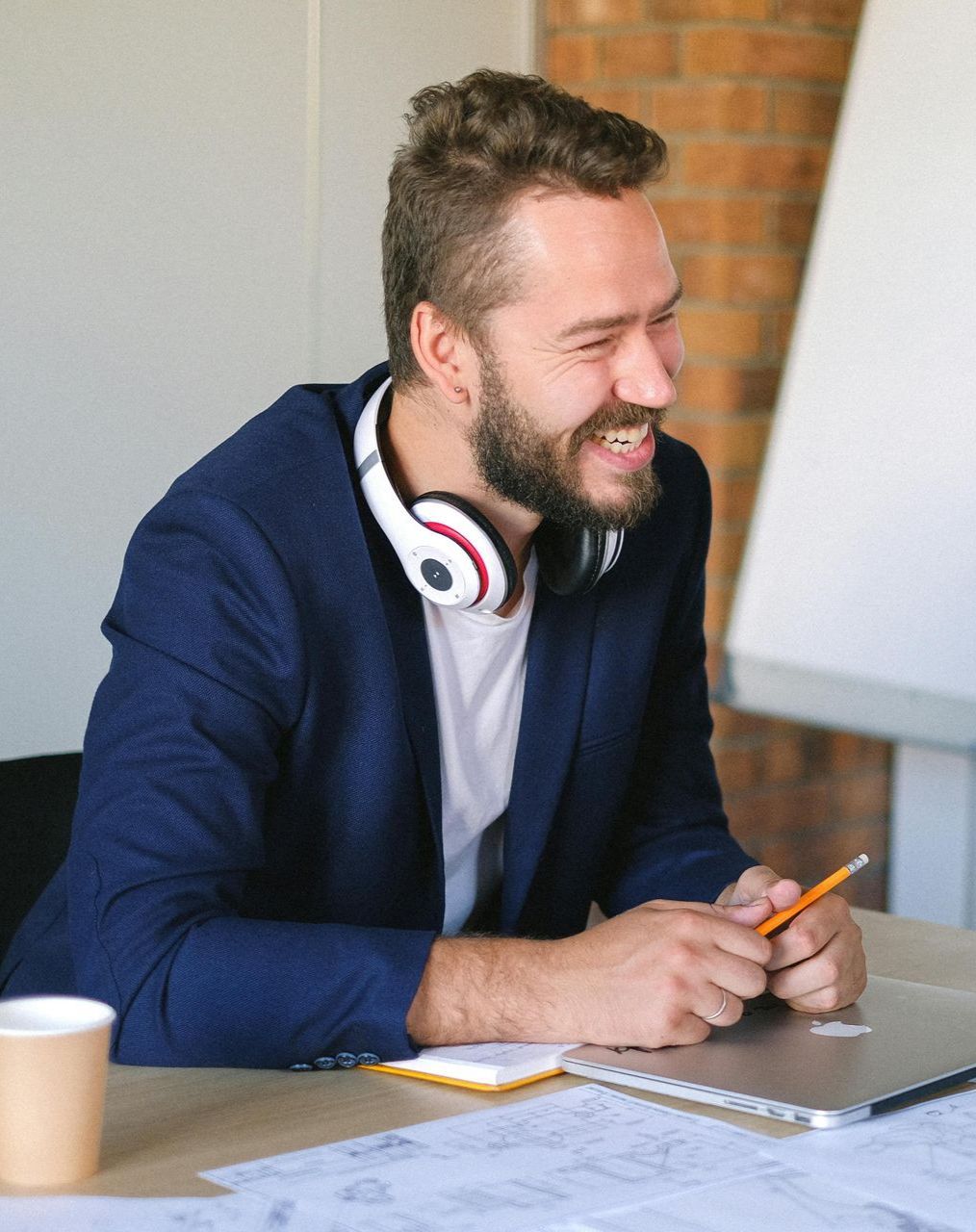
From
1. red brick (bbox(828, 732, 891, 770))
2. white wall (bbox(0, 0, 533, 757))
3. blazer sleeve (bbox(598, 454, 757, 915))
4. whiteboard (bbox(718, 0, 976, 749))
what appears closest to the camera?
blazer sleeve (bbox(598, 454, 757, 915))

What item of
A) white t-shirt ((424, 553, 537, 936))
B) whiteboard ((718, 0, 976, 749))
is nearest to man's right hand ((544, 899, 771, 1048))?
white t-shirt ((424, 553, 537, 936))

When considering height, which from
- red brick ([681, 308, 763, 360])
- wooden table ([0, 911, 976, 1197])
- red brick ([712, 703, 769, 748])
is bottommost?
red brick ([712, 703, 769, 748])

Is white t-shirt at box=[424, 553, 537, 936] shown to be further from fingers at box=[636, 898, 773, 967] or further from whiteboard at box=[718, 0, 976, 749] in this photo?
whiteboard at box=[718, 0, 976, 749]

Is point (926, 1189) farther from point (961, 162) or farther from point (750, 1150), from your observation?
point (961, 162)

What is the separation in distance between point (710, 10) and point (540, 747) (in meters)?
1.82

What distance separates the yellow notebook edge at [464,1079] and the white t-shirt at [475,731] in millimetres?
396

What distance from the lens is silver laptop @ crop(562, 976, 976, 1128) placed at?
110cm

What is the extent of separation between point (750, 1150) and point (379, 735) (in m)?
0.56

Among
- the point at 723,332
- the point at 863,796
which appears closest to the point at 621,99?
the point at 723,332

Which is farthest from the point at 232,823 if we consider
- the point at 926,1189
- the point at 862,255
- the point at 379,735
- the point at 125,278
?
the point at 862,255

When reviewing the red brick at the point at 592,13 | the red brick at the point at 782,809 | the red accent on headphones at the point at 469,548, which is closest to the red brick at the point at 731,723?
the red brick at the point at 782,809

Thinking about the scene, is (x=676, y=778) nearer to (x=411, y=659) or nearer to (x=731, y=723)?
(x=411, y=659)

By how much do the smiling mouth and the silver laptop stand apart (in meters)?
0.53

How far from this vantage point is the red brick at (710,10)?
296cm
